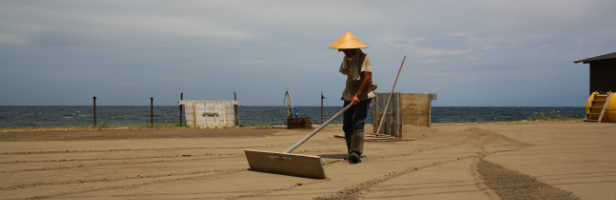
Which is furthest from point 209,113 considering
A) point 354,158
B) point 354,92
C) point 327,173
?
point 327,173

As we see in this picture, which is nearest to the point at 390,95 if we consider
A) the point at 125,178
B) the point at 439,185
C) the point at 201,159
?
the point at 201,159

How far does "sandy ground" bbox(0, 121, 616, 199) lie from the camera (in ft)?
11.5

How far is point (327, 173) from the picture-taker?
4586mm

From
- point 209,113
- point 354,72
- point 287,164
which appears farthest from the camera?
point 209,113

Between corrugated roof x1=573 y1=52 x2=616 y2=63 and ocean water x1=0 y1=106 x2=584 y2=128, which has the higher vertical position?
corrugated roof x1=573 y1=52 x2=616 y2=63

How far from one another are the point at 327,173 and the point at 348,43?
167 cm

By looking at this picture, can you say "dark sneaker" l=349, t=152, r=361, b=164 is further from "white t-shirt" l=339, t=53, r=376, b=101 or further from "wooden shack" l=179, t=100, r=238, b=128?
"wooden shack" l=179, t=100, r=238, b=128

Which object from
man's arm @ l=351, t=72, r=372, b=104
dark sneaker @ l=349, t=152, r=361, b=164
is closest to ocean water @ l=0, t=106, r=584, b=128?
dark sneaker @ l=349, t=152, r=361, b=164

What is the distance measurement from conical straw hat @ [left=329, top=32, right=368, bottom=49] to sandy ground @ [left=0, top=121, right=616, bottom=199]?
4.78 feet

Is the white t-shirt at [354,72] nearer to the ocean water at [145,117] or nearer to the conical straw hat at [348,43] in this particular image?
the conical straw hat at [348,43]

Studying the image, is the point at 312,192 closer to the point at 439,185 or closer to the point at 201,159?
the point at 439,185

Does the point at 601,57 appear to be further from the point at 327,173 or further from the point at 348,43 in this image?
the point at 327,173

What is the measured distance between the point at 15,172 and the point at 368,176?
3728mm

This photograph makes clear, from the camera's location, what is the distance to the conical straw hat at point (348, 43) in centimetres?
522
